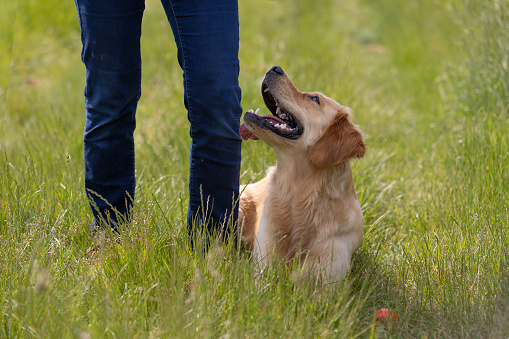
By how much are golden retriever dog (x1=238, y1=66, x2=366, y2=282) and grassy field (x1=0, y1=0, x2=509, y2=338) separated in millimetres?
209

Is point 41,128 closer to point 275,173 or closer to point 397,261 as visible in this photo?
point 275,173

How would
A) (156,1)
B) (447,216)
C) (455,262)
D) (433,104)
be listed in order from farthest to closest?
(156,1) < (433,104) < (447,216) < (455,262)

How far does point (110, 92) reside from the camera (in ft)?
8.61

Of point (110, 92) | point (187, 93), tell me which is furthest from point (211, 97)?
point (110, 92)

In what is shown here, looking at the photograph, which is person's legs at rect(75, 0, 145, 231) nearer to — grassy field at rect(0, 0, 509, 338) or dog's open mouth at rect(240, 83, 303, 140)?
grassy field at rect(0, 0, 509, 338)

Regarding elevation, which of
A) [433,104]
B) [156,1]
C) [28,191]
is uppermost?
[156,1]

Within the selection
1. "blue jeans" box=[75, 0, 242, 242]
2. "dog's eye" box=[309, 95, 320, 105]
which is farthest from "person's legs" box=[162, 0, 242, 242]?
"dog's eye" box=[309, 95, 320, 105]

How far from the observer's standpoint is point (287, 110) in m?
2.92

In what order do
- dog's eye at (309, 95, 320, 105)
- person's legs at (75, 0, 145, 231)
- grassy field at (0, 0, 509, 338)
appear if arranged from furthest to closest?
dog's eye at (309, 95, 320, 105) → person's legs at (75, 0, 145, 231) → grassy field at (0, 0, 509, 338)

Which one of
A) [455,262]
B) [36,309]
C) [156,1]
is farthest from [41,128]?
[156,1]

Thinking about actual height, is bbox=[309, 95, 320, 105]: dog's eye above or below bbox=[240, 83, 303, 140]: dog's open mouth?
above

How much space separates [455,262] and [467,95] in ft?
8.53

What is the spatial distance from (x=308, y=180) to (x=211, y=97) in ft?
2.35

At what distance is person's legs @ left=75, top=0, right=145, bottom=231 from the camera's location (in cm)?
252
